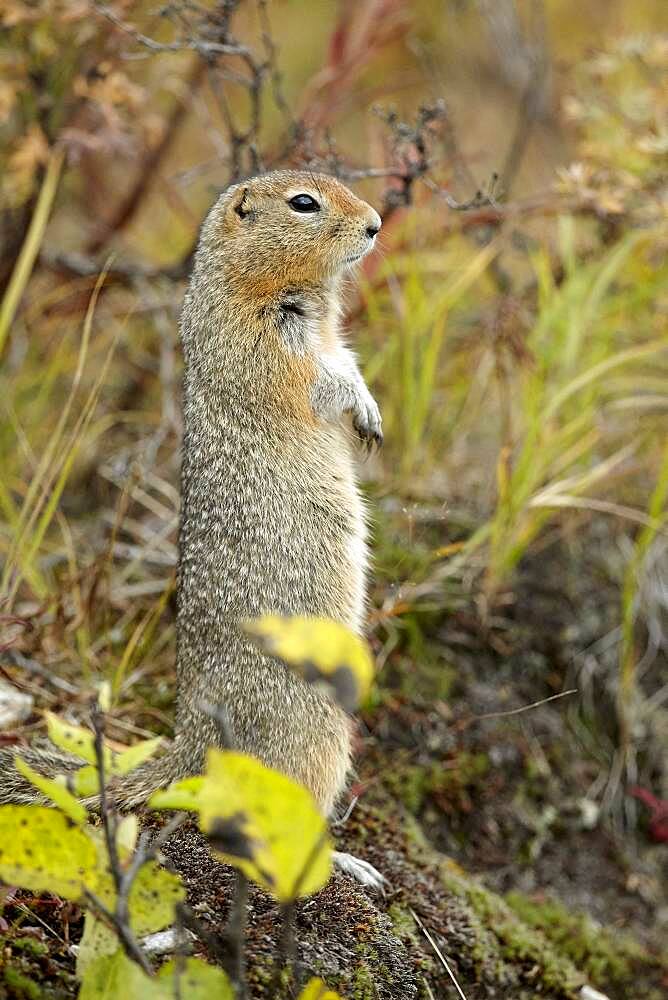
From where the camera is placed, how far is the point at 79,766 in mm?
3150

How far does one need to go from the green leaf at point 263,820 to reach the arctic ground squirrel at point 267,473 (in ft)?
3.65

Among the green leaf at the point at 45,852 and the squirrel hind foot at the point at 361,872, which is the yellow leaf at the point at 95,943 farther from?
the squirrel hind foot at the point at 361,872

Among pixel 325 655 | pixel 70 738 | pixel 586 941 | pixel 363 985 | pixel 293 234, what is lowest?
pixel 586 941

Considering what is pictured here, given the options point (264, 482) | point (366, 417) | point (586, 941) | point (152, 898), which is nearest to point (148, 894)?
point (152, 898)

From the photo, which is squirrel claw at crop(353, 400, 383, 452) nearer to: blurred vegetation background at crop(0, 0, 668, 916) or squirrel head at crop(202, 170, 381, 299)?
squirrel head at crop(202, 170, 381, 299)

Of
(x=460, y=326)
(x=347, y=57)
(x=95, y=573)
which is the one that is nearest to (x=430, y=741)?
(x=95, y=573)

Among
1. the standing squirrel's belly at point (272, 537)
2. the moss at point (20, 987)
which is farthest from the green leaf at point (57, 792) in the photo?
the standing squirrel's belly at point (272, 537)

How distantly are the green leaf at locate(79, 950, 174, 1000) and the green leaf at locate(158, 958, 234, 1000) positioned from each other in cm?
3

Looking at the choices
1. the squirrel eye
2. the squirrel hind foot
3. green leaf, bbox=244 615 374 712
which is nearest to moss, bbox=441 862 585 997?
the squirrel hind foot

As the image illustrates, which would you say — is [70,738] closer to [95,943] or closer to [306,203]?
[95,943]

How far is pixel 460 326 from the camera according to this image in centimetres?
556

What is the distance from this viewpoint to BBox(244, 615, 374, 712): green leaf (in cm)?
168

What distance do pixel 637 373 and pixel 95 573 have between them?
2707 mm

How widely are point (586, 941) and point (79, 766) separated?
187 centimetres
